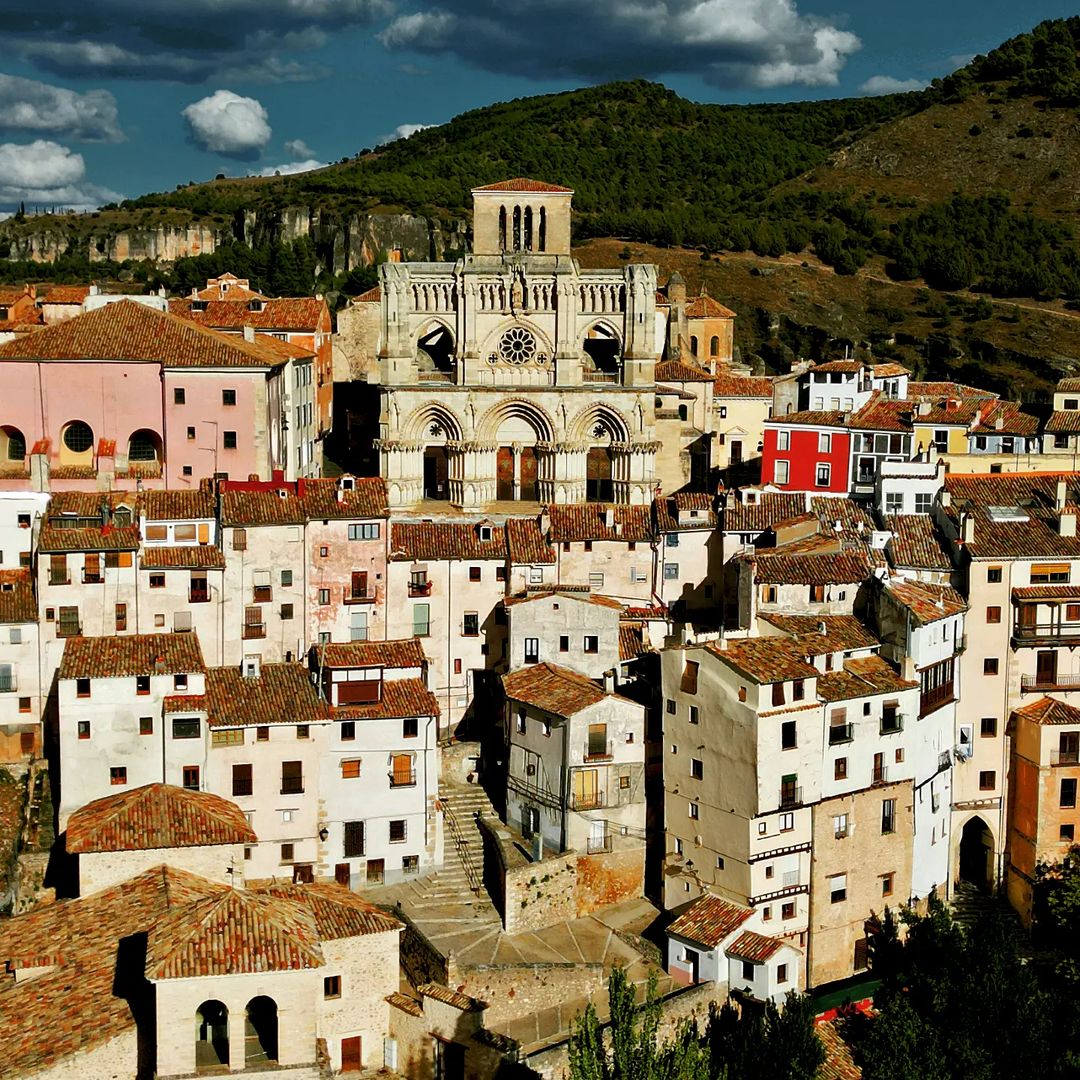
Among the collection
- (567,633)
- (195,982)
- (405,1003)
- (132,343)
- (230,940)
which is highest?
(132,343)

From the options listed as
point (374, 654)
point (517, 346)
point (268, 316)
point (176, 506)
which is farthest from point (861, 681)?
point (268, 316)

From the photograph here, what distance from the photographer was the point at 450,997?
41.8 meters

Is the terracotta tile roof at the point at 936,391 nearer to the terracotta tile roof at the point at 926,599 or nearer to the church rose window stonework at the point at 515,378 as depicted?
the church rose window stonework at the point at 515,378

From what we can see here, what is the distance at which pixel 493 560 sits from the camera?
57281 millimetres

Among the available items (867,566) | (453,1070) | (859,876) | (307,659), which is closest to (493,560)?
(307,659)

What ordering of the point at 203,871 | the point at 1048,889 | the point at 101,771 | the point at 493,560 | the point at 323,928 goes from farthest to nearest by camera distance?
the point at 493,560
the point at 1048,889
the point at 101,771
the point at 203,871
the point at 323,928

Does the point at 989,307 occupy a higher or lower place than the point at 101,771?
higher

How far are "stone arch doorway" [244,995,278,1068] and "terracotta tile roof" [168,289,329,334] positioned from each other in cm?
4446

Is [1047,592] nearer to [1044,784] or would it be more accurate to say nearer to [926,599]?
[926,599]

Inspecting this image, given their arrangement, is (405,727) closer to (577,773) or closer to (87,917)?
(577,773)

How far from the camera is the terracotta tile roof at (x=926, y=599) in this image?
2008 inches

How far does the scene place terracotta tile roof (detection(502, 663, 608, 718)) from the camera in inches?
1967

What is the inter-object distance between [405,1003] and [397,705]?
1083 centimetres

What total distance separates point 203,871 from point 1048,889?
93.0ft
